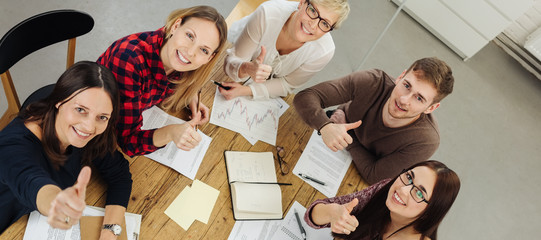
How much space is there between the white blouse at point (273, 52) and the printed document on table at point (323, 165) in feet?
1.11

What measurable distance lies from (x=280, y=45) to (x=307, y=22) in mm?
252

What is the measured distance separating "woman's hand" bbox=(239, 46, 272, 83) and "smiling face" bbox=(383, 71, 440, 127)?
63 centimetres

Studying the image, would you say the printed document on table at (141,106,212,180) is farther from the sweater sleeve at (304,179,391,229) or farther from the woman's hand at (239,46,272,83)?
the sweater sleeve at (304,179,391,229)

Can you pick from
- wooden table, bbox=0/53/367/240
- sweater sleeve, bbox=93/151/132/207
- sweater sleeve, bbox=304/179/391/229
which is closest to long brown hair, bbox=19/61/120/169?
sweater sleeve, bbox=93/151/132/207

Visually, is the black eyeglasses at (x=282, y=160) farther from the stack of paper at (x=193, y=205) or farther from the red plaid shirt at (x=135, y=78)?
the red plaid shirt at (x=135, y=78)

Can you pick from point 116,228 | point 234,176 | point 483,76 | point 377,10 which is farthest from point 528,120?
point 116,228

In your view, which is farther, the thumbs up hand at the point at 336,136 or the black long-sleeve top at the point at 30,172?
the thumbs up hand at the point at 336,136

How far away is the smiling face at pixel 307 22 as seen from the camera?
168 cm

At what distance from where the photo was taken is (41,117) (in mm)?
1151

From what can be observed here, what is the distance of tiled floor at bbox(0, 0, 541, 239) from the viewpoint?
2693mm

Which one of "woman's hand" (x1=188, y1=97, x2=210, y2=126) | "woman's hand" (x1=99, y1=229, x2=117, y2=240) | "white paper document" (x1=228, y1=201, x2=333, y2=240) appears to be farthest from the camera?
"woman's hand" (x1=188, y1=97, x2=210, y2=126)

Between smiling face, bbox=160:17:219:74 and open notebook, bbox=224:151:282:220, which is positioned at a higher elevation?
smiling face, bbox=160:17:219:74

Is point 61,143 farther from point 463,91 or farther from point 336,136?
point 463,91

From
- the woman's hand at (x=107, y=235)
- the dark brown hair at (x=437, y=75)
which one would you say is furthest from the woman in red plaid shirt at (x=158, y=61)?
the dark brown hair at (x=437, y=75)
